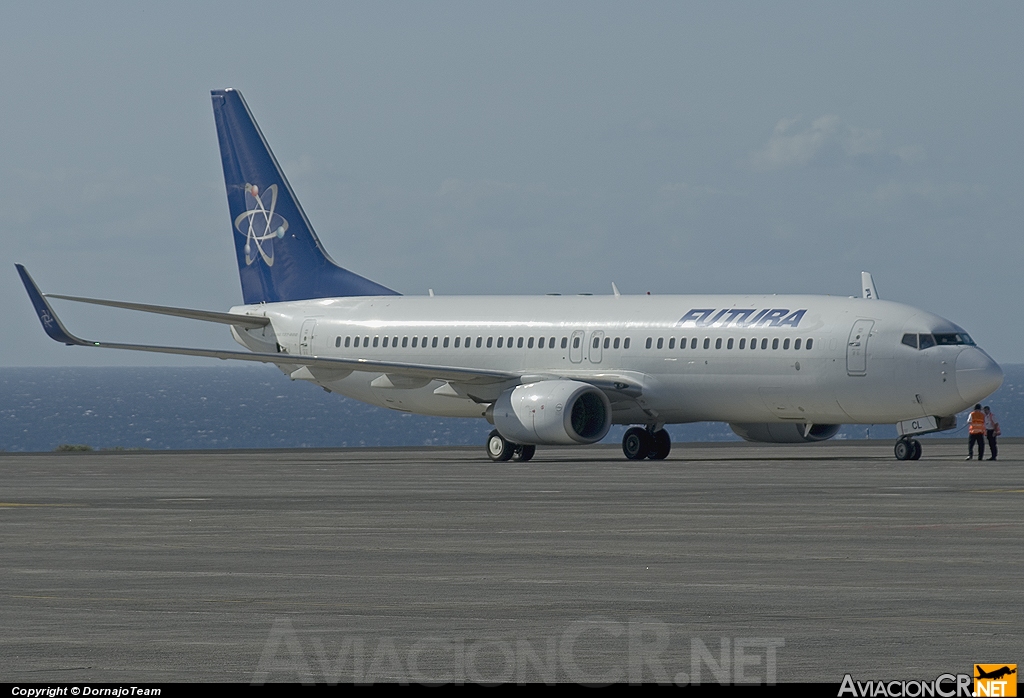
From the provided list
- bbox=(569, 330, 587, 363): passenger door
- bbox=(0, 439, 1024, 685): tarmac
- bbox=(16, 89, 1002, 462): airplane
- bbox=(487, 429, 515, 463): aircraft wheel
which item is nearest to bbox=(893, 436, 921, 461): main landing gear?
bbox=(16, 89, 1002, 462): airplane

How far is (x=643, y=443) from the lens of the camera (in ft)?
151

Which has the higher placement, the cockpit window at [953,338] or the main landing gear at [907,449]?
the cockpit window at [953,338]

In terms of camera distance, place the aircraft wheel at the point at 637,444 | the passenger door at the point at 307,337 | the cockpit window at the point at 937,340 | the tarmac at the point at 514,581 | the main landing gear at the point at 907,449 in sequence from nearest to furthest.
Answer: the tarmac at the point at 514,581
the cockpit window at the point at 937,340
the main landing gear at the point at 907,449
the aircraft wheel at the point at 637,444
the passenger door at the point at 307,337

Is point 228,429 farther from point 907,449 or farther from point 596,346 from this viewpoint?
point 907,449

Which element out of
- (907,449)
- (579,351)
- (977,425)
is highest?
(579,351)

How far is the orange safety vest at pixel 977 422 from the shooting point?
138 ft

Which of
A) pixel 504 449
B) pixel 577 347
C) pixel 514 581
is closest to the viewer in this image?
pixel 514 581

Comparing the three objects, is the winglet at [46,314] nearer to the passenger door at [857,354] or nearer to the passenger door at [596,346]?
Result: the passenger door at [596,346]

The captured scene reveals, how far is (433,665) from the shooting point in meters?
11.5

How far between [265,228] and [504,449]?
12.9m

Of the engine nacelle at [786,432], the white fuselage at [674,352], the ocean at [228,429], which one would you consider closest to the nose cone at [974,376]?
the white fuselage at [674,352]

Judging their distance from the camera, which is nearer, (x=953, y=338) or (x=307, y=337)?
(x=953, y=338)

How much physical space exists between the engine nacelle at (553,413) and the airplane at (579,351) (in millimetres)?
40

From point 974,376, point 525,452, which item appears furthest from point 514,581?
point 525,452
